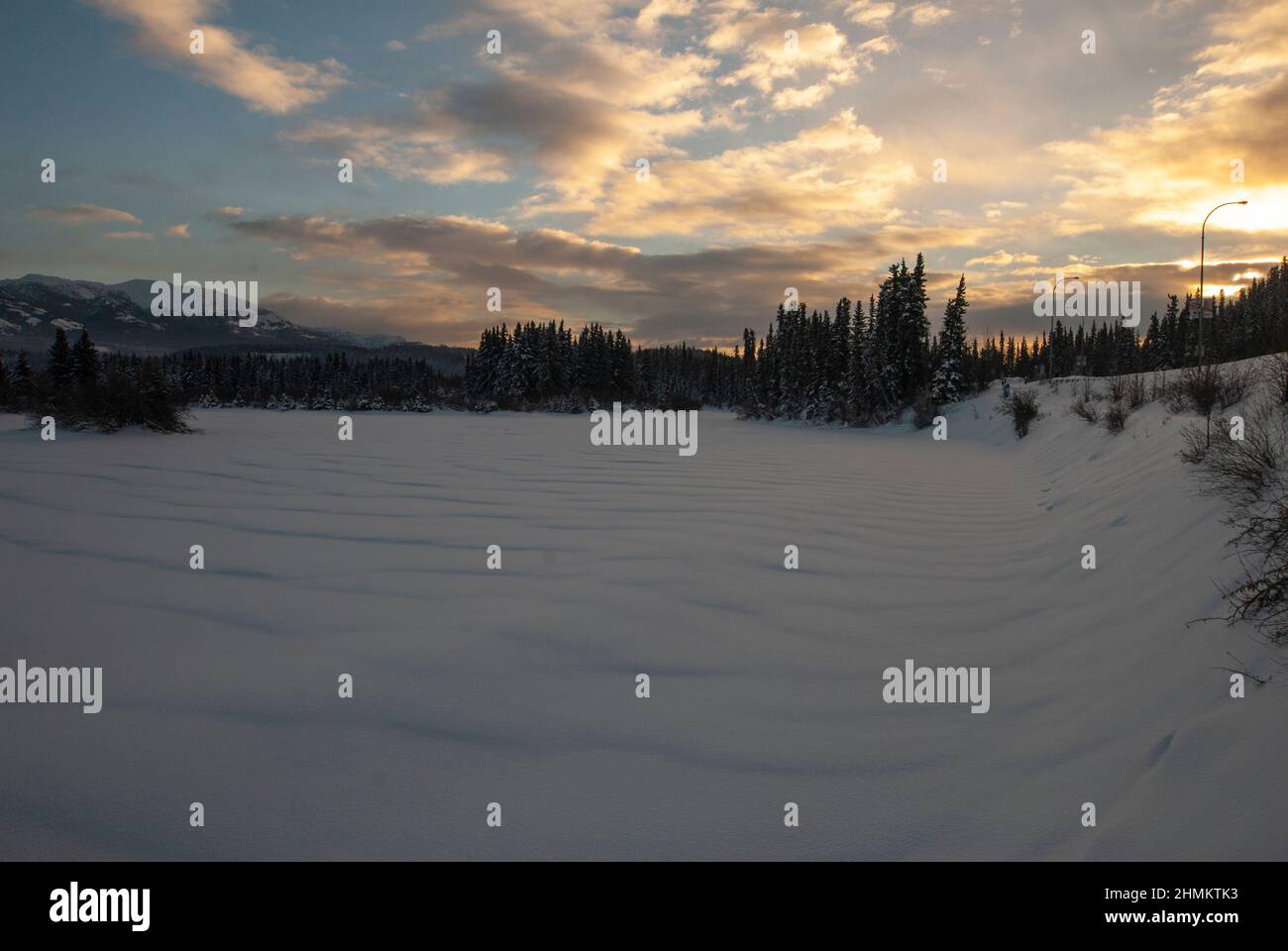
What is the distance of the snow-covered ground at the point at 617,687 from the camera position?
1979 millimetres

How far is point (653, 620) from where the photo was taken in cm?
367

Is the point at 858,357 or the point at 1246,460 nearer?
the point at 1246,460

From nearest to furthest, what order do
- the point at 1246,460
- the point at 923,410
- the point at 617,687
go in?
1. the point at 617,687
2. the point at 1246,460
3. the point at 923,410

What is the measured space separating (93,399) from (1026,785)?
16218mm

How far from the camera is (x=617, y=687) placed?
2.91 meters

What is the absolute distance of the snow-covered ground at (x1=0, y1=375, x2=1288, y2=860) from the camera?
1979mm

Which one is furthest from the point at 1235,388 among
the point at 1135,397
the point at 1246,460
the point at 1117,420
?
the point at 1135,397
